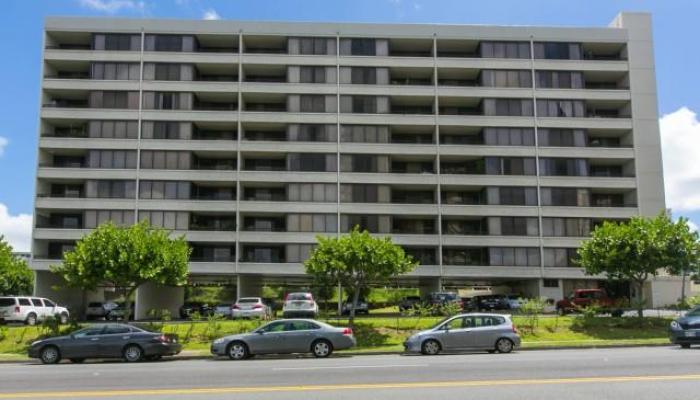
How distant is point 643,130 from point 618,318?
93.8 ft

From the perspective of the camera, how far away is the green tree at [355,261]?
98.0ft

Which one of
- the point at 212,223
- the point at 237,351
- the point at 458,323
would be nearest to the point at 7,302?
the point at 212,223

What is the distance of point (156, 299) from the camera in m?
50.4

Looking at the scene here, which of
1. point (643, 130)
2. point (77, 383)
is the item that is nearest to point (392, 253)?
point (77, 383)

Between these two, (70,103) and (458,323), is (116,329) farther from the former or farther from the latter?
(70,103)

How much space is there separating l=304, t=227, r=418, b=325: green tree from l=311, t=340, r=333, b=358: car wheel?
27.7ft

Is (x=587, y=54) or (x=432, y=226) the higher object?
(x=587, y=54)

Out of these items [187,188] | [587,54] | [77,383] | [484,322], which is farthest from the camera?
[587,54]

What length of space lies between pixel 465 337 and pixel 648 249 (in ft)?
50.6

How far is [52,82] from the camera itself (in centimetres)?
5297

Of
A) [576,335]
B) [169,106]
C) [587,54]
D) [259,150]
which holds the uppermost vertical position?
[587,54]

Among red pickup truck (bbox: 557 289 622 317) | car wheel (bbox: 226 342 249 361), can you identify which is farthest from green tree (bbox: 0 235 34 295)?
red pickup truck (bbox: 557 289 622 317)

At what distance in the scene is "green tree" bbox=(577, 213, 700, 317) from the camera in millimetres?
31594

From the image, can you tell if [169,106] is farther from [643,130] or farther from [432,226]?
[643,130]
